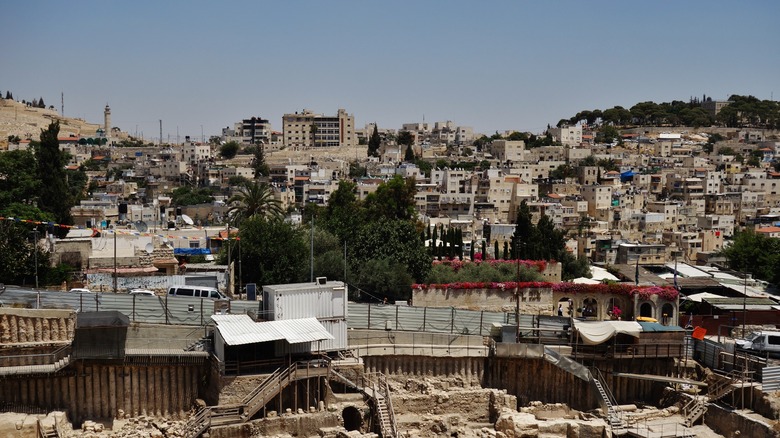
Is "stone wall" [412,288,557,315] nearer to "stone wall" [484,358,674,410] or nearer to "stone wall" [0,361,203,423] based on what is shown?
"stone wall" [484,358,674,410]

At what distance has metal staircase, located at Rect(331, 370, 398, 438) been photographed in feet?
68.6

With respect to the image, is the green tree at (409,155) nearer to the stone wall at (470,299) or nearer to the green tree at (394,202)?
the green tree at (394,202)

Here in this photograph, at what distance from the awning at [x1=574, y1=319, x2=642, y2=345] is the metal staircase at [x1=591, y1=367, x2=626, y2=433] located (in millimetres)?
915

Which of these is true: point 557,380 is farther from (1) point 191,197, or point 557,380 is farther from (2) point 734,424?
(1) point 191,197

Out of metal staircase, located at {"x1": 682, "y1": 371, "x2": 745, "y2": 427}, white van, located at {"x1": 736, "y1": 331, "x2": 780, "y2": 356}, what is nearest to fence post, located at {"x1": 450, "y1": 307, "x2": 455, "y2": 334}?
metal staircase, located at {"x1": 682, "y1": 371, "x2": 745, "y2": 427}

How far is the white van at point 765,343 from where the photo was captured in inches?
915

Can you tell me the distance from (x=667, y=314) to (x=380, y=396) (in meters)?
13.5

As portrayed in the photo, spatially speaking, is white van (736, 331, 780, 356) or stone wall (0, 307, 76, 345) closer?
stone wall (0, 307, 76, 345)

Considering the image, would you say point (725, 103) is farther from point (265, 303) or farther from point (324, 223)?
point (265, 303)

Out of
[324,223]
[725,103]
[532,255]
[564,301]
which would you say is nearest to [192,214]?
[324,223]

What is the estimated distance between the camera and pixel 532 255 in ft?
147

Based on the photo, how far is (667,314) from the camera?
30422 mm

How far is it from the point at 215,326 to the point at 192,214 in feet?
165

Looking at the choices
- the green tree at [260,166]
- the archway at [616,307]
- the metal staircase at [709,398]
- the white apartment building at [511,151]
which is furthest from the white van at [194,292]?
the white apartment building at [511,151]
